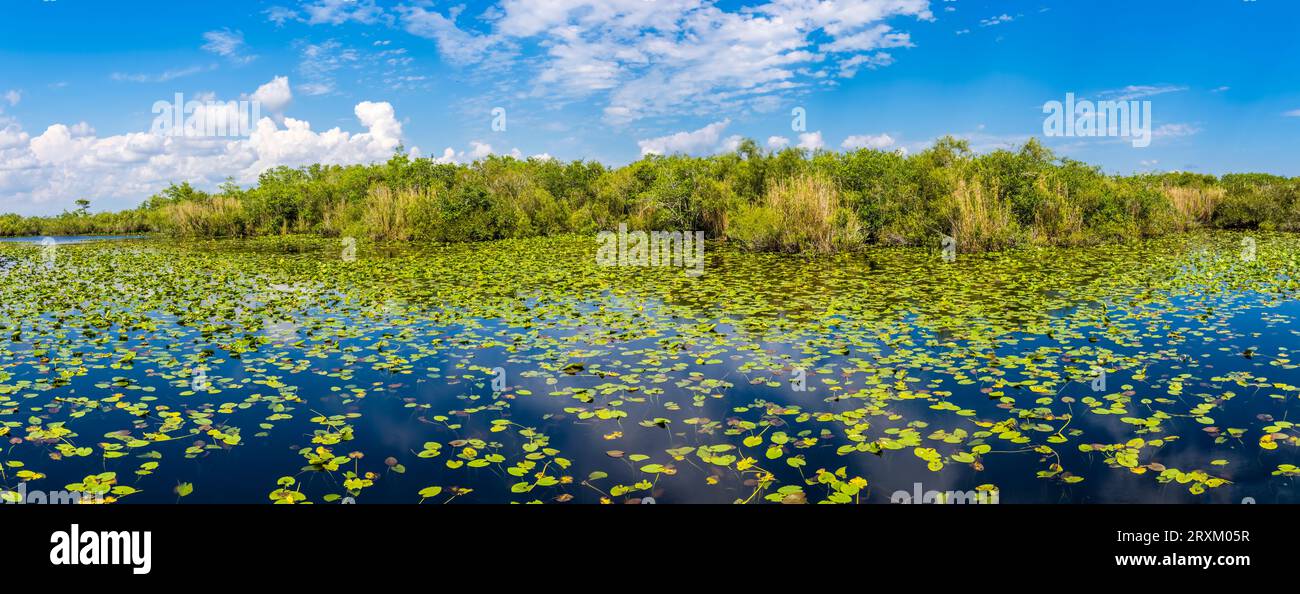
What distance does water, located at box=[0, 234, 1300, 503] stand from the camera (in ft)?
15.3

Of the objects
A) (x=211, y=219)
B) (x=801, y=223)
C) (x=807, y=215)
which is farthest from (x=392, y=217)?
(x=807, y=215)

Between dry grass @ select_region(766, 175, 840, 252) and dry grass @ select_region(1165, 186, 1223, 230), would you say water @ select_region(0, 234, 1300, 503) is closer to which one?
dry grass @ select_region(766, 175, 840, 252)

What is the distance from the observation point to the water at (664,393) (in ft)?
15.3

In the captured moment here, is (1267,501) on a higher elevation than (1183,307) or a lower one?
lower

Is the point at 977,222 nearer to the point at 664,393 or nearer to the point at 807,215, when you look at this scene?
the point at 807,215

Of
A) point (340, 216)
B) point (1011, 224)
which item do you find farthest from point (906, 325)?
point (340, 216)

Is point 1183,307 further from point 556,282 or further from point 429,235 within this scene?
point 429,235

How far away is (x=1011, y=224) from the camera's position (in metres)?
21.7

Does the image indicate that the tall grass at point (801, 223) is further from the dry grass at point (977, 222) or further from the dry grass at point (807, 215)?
the dry grass at point (977, 222)

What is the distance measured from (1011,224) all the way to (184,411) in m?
22.1

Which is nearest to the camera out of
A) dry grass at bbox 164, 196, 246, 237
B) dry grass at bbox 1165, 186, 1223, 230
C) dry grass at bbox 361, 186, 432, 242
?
dry grass at bbox 361, 186, 432, 242

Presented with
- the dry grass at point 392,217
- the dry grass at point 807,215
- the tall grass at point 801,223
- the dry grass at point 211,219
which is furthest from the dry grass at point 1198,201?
the dry grass at point 211,219

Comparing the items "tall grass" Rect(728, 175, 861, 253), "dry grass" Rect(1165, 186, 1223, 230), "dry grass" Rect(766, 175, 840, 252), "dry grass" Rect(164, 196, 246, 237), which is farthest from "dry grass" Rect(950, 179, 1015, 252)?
"dry grass" Rect(164, 196, 246, 237)
